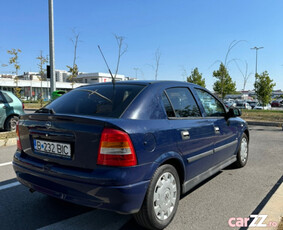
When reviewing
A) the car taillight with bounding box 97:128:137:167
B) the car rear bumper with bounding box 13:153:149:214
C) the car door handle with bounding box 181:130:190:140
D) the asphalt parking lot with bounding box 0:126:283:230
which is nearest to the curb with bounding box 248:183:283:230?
the asphalt parking lot with bounding box 0:126:283:230

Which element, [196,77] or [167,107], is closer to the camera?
[167,107]

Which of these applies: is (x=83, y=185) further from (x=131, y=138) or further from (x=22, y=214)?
(x=22, y=214)

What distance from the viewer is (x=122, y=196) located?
2205 millimetres

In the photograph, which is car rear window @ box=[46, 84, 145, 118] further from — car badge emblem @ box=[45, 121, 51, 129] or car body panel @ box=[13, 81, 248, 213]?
car badge emblem @ box=[45, 121, 51, 129]

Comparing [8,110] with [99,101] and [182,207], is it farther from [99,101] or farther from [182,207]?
[182,207]

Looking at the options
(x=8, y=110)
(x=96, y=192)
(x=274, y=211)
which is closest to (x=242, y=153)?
(x=274, y=211)

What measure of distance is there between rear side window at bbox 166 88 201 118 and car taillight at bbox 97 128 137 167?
3.22 feet

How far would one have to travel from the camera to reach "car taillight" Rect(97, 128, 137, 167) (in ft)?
7.37

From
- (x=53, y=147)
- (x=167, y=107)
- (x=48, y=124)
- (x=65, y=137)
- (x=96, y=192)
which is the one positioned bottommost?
(x=96, y=192)

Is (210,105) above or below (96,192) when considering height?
above

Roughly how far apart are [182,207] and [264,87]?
33775 millimetres

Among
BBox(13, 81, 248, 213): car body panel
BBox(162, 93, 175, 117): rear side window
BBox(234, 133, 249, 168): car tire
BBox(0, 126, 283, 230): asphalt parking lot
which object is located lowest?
BBox(0, 126, 283, 230): asphalt parking lot

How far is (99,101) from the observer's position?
2.89 metres

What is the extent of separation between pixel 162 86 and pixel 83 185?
1470 mm
